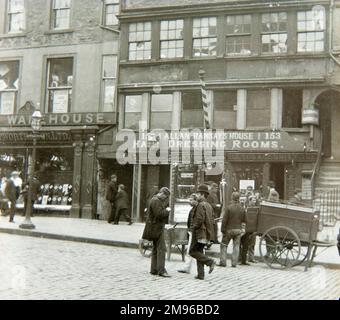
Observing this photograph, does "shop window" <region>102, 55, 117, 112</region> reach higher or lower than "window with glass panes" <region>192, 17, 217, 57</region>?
lower

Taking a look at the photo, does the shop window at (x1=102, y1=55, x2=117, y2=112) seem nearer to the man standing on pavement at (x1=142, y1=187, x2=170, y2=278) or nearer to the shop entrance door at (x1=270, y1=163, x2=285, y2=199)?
the shop entrance door at (x1=270, y1=163, x2=285, y2=199)

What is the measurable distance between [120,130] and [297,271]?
1214 cm

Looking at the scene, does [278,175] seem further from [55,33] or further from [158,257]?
[55,33]

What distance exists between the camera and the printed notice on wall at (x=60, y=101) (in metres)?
22.8

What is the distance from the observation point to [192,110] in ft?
66.5

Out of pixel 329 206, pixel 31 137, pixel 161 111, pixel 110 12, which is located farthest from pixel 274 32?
pixel 31 137

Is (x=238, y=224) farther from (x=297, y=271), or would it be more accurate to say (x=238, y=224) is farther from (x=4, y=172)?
(x=4, y=172)

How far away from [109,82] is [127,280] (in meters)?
14.7

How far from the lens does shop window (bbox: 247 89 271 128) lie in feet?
62.7

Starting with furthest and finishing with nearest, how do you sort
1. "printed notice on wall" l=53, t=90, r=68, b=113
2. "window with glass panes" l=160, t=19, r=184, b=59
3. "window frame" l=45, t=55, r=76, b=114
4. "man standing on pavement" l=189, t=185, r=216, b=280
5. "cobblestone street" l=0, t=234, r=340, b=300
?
"printed notice on wall" l=53, t=90, r=68, b=113, "window frame" l=45, t=55, r=76, b=114, "window with glass panes" l=160, t=19, r=184, b=59, "man standing on pavement" l=189, t=185, r=216, b=280, "cobblestone street" l=0, t=234, r=340, b=300

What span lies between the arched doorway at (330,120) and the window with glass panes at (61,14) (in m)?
11.5

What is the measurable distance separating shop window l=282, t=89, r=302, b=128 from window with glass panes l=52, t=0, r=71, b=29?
34.1 ft

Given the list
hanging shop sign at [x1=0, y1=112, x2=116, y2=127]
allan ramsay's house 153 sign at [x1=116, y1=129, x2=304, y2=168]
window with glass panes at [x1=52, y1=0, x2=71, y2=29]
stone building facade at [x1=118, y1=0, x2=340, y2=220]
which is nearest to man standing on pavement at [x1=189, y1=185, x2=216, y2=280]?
stone building facade at [x1=118, y1=0, x2=340, y2=220]
